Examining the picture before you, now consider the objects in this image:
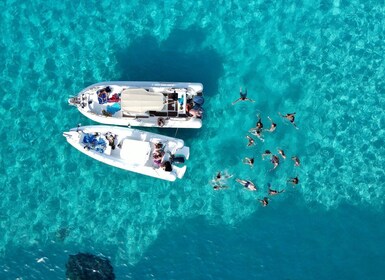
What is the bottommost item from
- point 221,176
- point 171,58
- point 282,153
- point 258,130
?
point 221,176

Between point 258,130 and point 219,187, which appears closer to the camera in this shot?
point 258,130

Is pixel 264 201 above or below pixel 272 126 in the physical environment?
below

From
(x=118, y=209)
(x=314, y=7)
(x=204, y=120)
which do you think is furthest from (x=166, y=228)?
(x=314, y=7)

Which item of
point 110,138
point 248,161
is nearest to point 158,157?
point 110,138

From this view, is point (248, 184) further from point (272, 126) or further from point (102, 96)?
point (102, 96)

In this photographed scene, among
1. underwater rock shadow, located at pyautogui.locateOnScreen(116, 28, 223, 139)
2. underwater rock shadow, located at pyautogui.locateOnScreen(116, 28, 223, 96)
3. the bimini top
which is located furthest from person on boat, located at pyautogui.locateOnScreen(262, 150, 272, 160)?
the bimini top

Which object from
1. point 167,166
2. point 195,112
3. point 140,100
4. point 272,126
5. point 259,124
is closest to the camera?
point 140,100

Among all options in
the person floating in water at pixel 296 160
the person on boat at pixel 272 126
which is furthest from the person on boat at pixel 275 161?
the person on boat at pixel 272 126

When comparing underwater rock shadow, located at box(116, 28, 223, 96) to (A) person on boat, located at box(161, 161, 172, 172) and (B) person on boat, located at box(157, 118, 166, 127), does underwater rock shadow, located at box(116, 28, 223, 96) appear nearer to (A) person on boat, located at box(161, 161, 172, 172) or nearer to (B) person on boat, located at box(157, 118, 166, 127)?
(B) person on boat, located at box(157, 118, 166, 127)
